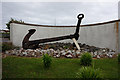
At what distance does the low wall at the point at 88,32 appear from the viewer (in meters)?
6.34

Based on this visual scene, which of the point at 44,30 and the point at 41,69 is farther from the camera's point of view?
the point at 44,30

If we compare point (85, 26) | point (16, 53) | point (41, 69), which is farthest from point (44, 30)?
point (41, 69)

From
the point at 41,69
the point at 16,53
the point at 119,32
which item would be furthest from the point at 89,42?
the point at 41,69

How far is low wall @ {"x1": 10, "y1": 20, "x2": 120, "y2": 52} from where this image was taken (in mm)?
6336

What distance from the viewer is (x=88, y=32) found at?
27.9 ft

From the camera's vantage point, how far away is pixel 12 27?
7.97m

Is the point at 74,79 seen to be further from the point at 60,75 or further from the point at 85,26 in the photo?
the point at 85,26

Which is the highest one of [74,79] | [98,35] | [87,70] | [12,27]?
[12,27]

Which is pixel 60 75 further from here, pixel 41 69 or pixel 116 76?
pixel 116 76

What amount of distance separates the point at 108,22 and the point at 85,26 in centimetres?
219

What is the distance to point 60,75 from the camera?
2752 mm

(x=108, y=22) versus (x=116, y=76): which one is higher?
(x=108, y=22)

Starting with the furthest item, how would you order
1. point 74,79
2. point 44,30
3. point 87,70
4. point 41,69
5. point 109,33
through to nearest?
1. point 44,30
2. point 109,33
3. point 41,69
4. point 74,79
5. point 87,70

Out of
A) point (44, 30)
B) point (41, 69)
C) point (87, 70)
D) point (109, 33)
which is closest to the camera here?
point (87, 70)
